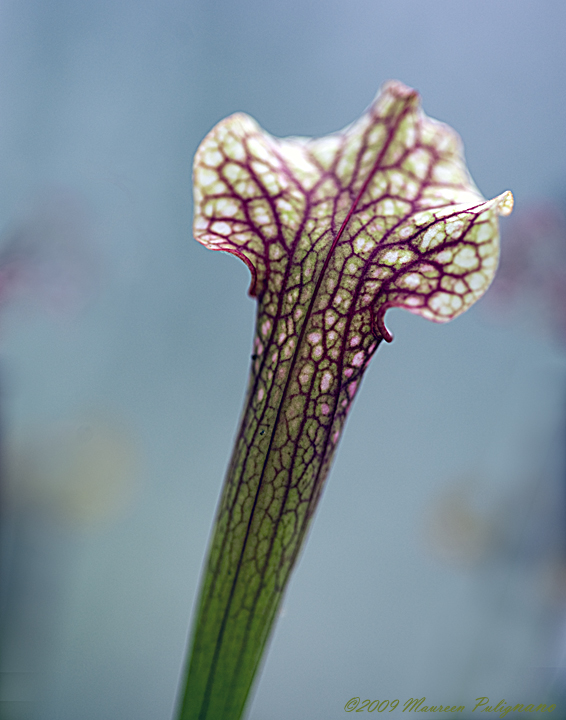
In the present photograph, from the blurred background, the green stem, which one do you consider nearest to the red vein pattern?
the green stem

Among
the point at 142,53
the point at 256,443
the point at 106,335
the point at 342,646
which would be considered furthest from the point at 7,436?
the point at 342,646

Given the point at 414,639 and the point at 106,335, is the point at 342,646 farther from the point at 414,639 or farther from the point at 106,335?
the point at 106,335

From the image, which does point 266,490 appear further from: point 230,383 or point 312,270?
point 230,383

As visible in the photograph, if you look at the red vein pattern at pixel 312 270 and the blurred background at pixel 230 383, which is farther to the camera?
the blurred background at pixel 230 383

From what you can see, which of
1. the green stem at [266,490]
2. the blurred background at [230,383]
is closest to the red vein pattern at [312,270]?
the green stem at [266,490]

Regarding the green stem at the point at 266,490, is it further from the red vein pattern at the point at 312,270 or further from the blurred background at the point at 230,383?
the blurred background at the point at 230,383
